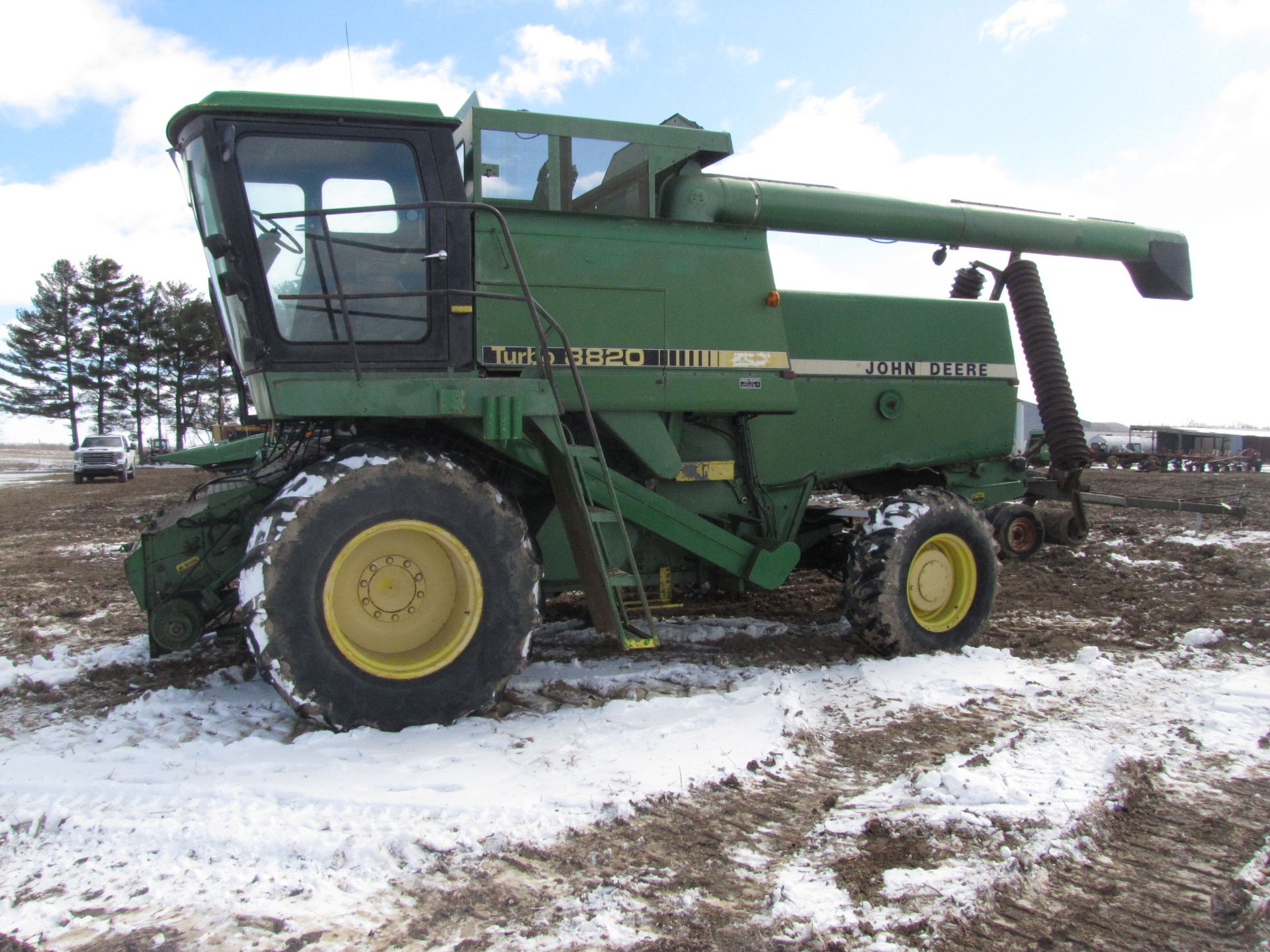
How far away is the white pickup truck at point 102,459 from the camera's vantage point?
2788 centimetres

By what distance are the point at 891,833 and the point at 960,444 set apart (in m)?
4.04

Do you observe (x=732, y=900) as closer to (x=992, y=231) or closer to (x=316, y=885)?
(x=316, y=885)

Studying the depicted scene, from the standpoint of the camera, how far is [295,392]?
411cm

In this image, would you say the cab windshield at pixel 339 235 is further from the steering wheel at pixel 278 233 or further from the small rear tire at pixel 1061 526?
the small rear tire at pixel 1061 526

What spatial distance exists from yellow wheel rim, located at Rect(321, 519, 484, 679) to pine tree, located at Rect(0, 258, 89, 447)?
2144 inches

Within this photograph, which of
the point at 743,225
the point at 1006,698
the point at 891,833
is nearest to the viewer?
the point at 891,833

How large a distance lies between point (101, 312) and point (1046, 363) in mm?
54239

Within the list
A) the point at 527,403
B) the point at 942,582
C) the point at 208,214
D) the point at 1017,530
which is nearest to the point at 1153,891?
the point at 942,582

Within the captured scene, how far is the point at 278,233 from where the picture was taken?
14.4ft

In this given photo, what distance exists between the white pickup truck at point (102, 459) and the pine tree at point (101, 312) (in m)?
23.7

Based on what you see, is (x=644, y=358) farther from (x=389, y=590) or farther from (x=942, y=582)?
(x=942, y=582)

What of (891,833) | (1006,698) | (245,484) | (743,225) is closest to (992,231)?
(743,225)

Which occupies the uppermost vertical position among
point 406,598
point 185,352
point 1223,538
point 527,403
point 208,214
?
point 185,352

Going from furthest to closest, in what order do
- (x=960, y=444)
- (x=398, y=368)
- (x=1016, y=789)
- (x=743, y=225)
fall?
(x=960, y=444), (x=743, y=225), (x=398, y=368), (x=1016, y=789)
